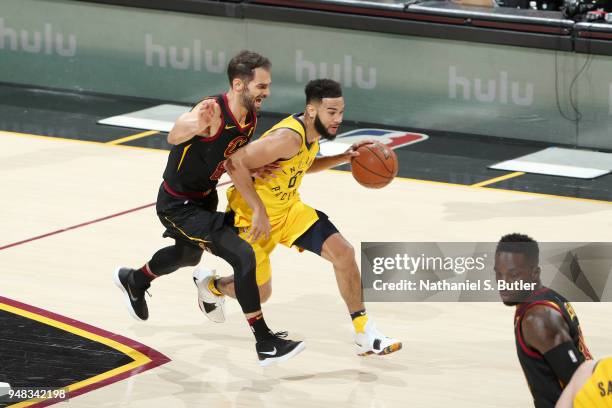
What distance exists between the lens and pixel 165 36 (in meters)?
15.4

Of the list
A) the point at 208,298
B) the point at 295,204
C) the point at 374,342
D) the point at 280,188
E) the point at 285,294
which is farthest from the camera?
the point at 285,294

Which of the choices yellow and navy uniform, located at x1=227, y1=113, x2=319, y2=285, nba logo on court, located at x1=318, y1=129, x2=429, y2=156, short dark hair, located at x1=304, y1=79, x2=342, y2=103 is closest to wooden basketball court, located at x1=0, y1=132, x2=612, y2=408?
yellow and navy uniform, located at x1=227, y1=113, x2=319, y2=285

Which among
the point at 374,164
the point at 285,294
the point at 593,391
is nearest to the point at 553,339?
the point at 593,391

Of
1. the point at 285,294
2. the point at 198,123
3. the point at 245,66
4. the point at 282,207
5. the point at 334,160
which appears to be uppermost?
the point at 245,66

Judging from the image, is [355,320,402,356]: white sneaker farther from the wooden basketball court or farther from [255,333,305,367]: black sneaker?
[255,333,305,367]: black sneaker

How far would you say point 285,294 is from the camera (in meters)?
9.54

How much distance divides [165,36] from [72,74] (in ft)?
4.70

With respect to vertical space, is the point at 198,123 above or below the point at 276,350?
above

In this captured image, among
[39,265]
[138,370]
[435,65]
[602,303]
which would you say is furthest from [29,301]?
[435,65]

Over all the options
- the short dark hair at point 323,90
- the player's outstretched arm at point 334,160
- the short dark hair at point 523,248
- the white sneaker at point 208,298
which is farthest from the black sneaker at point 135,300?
the short dark hair at point 523,248

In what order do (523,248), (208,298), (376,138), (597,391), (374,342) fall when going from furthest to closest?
(376,138) → (208,298) → (374,342) → (523,248) → (597,391)

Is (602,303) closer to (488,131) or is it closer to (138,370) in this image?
(138,370)

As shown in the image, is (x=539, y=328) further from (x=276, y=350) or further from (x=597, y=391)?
(x=276, y=350)

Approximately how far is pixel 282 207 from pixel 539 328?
9.54 ft
